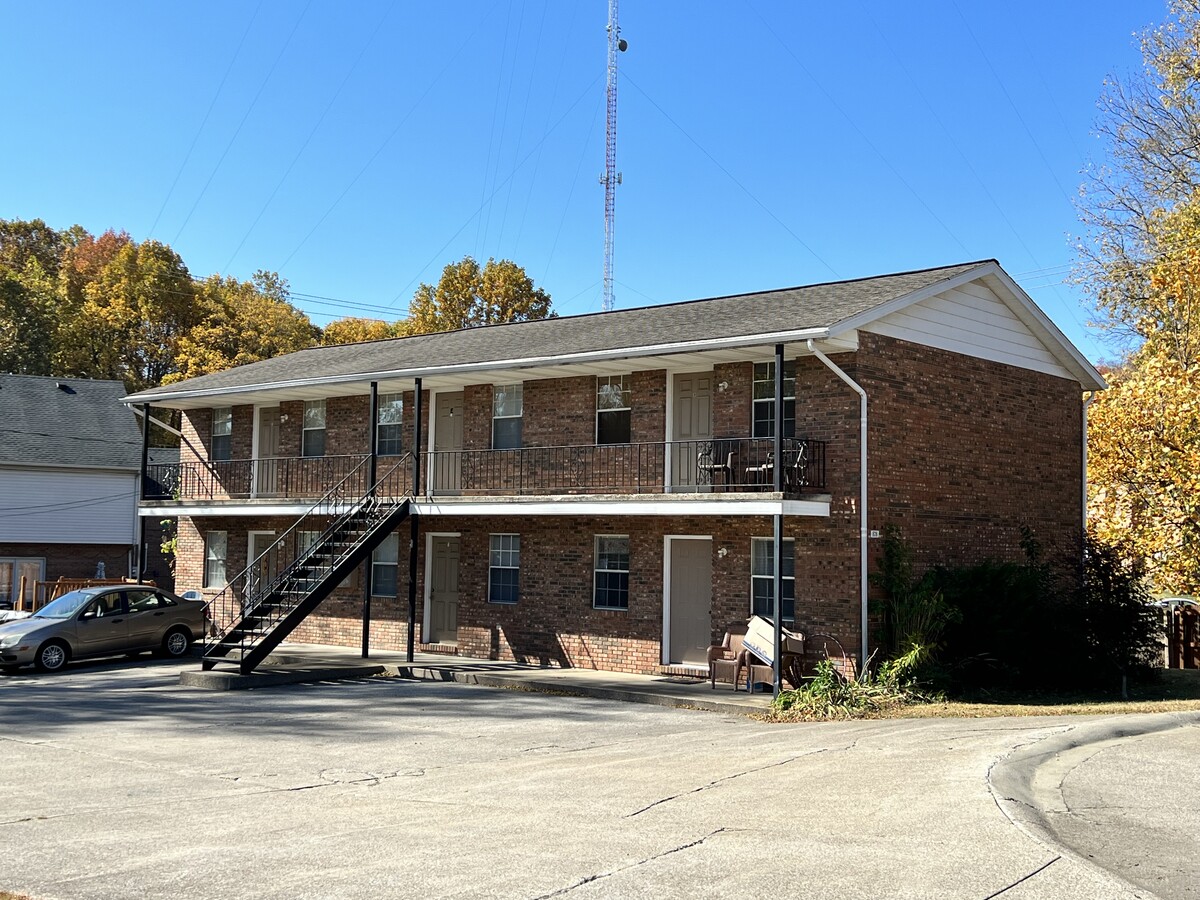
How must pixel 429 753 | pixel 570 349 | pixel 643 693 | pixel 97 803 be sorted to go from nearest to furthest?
1. pixel 97 803
2. pixel 429 753
3. pixel 643 693
4. pixel 570 349

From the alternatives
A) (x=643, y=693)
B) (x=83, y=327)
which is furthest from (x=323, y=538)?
(x=83, y=327)

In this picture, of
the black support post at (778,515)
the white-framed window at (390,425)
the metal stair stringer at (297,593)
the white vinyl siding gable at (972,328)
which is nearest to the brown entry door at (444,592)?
the metal stair stringer at (297,593)

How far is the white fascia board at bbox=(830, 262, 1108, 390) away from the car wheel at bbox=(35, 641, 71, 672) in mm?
14152

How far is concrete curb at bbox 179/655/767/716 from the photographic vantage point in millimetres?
17078

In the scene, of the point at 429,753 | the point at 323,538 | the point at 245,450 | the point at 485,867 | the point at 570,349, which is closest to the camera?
the point at 485,867

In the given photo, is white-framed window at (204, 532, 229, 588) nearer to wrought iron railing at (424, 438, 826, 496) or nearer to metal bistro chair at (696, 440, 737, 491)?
wrought iron railing at (424, 438, 826, 496)

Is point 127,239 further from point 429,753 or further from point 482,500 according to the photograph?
point 429,753

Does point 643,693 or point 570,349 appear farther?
point 570,349

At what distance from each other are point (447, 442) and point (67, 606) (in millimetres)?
7461

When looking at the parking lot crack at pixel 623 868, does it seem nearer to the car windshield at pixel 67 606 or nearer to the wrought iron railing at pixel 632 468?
the wrought iron railing at pixel 632 468

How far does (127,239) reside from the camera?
2458 inches

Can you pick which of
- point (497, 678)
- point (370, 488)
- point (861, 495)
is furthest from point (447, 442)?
point (861, 495)

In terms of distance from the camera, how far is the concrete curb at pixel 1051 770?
805 cm

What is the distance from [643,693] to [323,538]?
700 centimetres
